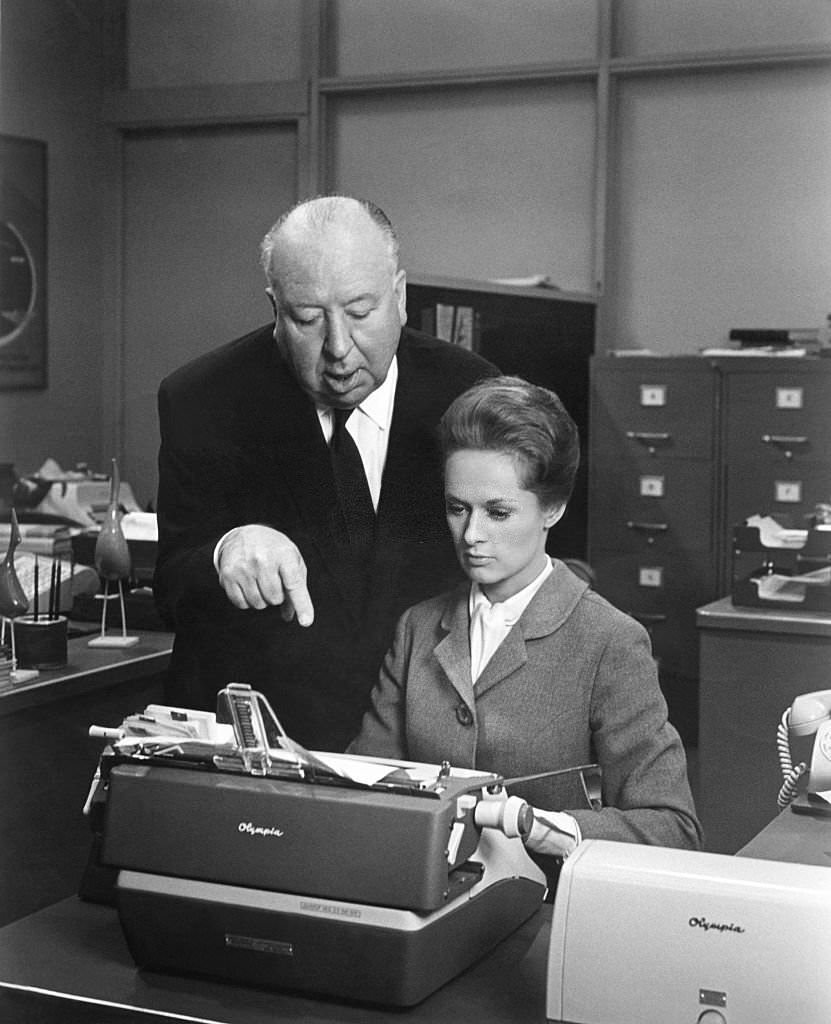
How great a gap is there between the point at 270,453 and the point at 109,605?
55 cm

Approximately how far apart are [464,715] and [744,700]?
64cm

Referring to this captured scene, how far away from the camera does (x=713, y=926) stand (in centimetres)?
116

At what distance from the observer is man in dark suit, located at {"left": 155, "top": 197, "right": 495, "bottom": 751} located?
1757 millimetres

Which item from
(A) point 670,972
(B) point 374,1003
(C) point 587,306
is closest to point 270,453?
(C) point 587,306

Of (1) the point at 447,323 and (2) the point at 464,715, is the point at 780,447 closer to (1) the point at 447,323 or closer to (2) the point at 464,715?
(1) the point at 447,323

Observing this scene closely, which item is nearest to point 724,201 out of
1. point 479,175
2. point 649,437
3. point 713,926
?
point 479,175

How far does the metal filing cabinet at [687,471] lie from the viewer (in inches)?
76.4

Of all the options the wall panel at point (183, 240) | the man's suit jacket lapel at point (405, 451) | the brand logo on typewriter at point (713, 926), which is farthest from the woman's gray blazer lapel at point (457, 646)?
the brand logo on typewriter at point (713, 926)

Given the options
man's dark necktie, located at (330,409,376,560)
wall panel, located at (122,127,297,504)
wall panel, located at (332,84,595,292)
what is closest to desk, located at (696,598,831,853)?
man's dark necktie, located at (330,409,376,560)

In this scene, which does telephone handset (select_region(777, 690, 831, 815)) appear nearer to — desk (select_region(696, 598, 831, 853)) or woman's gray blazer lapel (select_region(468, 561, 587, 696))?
desk (select_region(696, 598, 831, 853))

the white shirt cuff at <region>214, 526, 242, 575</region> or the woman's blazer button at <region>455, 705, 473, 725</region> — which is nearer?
the woman's blazer button at <region>455, 705, 473, 725</region>

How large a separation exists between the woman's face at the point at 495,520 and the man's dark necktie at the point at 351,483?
0.46 feet

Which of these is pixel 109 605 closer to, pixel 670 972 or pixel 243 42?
pixel 243 42

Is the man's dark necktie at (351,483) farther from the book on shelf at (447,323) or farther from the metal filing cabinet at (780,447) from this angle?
the metal filing cabinet at (780,447)
